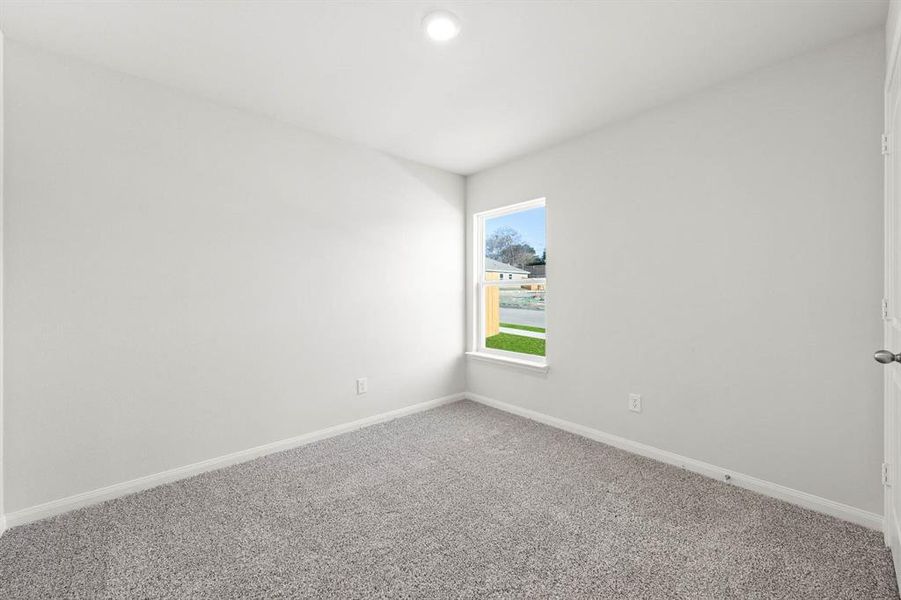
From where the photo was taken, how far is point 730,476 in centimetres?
234

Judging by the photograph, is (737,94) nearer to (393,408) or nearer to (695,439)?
(695,439)

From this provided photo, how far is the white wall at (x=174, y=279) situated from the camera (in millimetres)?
2020

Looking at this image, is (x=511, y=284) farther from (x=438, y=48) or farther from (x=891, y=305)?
(x=891, y=305)

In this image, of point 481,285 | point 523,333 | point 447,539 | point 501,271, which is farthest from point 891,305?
point 481,285

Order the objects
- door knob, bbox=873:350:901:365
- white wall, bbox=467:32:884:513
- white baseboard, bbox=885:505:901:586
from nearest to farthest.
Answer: door knob, bbox=873:350:901:365, white baseboard, bbox=885:505:901:586, white wall, bbox=467:32:884:513

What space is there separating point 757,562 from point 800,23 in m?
2.38

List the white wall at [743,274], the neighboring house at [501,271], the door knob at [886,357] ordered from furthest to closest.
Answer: the neighboring house at [501,271] < the white wall at [743,274] < the door knob at [886,357]

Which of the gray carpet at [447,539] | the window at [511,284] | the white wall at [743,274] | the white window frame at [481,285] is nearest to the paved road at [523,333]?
the window at [511,284]

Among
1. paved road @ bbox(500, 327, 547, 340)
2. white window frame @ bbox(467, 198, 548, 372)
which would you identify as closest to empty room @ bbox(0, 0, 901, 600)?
paved road @ bbox(500, 327, 547, 340)

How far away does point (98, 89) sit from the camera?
218 cm

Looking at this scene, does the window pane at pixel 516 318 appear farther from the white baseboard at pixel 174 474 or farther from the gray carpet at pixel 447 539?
the gray carpet at pixel 447 539

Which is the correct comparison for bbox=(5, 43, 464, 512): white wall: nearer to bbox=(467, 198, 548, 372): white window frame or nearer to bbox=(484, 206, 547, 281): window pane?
bbox=(467, 198, 548, 372): white window frame

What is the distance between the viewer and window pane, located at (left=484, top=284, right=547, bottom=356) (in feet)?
11.9

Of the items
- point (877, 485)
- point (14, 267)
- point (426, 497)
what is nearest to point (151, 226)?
point (14, 267)
